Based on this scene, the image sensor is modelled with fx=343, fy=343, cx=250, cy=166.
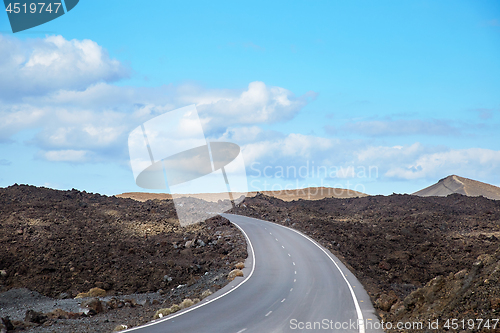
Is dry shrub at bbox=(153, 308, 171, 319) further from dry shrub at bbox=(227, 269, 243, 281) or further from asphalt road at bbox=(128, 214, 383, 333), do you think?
dry shrub at bbox=(227, 269, 243, 281)

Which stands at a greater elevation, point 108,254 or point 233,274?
point 108,254

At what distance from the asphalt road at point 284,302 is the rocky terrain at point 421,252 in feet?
4.83

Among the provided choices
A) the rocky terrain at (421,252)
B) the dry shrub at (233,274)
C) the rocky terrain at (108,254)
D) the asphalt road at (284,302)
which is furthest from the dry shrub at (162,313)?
the rocky terrain at (421,252)

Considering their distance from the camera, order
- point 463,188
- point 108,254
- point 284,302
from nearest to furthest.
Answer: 1. point 284,302
2. point 108,254
3. point 463,188

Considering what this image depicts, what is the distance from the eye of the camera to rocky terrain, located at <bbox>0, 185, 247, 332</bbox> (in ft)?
77.5

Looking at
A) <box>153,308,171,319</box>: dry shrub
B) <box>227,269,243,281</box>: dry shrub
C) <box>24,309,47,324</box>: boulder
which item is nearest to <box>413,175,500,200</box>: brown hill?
<box>227,269,243,281</box>: dry shrub

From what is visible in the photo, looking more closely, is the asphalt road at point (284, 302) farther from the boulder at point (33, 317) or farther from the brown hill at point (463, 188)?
the brown hill at point (463, 188)

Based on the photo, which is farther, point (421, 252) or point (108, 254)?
point (421, 252)

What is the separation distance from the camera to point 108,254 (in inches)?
1190

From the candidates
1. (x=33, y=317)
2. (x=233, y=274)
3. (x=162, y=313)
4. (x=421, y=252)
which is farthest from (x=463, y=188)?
(x=33, y=317)

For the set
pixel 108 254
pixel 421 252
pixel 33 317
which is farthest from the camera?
pixel 421 252

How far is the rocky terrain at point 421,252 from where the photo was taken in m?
12.6

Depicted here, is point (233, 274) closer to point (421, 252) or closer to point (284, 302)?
point (284, 302)

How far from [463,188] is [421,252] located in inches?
3475
